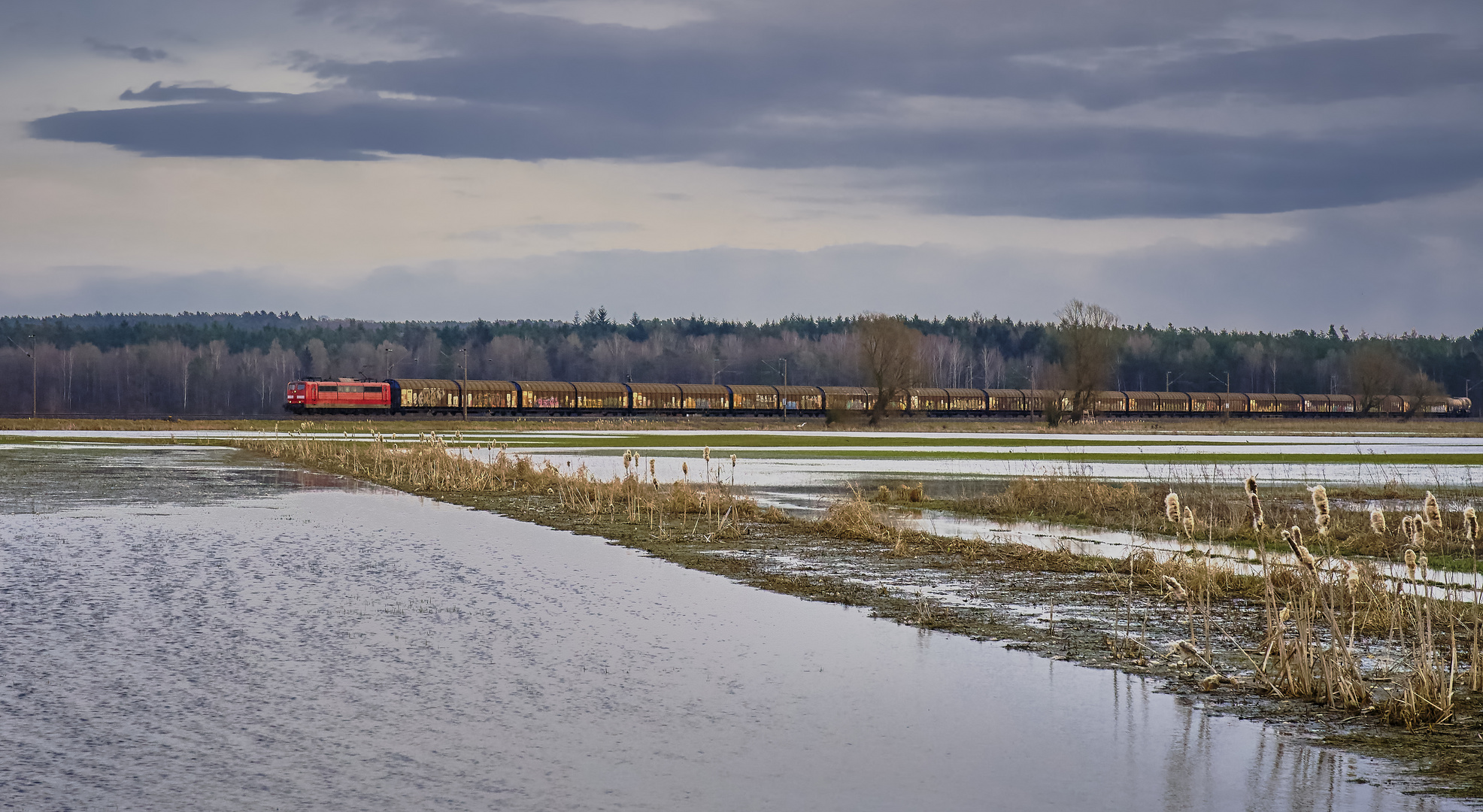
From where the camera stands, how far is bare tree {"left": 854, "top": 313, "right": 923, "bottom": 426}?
113562 mm

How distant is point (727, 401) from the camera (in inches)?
5000

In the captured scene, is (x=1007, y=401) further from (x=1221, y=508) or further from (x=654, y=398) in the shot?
(x=1221, y=508)

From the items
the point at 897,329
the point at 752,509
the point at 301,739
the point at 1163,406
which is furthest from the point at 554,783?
the point at 1163,406

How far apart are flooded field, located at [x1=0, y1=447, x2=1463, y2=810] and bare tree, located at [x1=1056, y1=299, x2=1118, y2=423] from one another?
10076 centimetres

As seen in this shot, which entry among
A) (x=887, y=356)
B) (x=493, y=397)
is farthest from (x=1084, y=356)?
(x=493, y=397)

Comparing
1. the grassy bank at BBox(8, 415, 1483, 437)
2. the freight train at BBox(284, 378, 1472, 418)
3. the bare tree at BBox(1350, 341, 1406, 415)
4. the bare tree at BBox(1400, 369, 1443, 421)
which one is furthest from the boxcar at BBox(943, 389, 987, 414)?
the bare tree at BBox(1350, 341, 1406, 415)

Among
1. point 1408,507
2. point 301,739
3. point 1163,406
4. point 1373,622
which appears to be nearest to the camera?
point 301,739

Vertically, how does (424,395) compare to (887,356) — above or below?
below

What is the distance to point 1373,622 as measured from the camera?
1384cm

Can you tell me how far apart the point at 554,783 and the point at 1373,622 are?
31.1ft

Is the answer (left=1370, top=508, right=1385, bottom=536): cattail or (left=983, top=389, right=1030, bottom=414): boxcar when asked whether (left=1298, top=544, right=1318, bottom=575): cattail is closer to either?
(left=1370, top=508, right=1385, bottom=536): cattail

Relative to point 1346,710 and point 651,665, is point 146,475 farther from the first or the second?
point 1346,710

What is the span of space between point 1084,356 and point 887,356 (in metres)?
16.7

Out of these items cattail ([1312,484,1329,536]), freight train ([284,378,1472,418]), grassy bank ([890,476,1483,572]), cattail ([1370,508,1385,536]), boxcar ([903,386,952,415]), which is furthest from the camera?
boxcar ([903,386,952,415])
